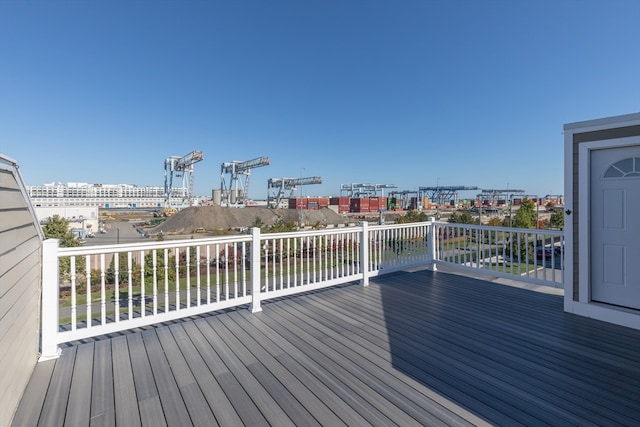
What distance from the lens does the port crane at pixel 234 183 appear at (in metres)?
43.8

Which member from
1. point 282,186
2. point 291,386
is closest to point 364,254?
point 291,386

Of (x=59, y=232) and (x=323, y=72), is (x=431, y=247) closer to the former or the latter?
(x=323, y=72)

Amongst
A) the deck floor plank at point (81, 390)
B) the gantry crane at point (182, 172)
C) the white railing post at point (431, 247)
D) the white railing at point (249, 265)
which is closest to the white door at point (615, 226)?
the white railing at point (249, 265)

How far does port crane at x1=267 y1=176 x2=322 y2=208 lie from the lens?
1923 inches

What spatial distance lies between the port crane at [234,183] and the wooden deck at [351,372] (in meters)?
41.9

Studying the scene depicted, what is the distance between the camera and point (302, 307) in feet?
11.1

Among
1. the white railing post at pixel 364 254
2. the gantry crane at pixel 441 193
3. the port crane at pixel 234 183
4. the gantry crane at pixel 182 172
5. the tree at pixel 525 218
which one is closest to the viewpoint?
the white railing post at pixel 364 254

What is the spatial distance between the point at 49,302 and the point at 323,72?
14.8 metres

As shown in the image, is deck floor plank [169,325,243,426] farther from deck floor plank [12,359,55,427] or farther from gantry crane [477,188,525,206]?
gantry crane [477,188,525,206]

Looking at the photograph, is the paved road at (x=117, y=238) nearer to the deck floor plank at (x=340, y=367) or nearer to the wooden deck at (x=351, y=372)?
the wooden deck at (x=351, y=372)

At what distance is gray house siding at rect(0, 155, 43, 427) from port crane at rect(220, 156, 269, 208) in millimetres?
41908

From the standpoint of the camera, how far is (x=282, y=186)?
5159 cm

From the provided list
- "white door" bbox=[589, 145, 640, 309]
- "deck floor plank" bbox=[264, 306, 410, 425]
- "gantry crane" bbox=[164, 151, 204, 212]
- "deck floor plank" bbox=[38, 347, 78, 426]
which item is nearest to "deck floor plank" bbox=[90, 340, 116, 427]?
"deck floor plank" bbox=[38, 347, 78, 426]

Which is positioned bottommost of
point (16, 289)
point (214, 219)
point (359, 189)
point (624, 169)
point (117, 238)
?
point (117, 238)
